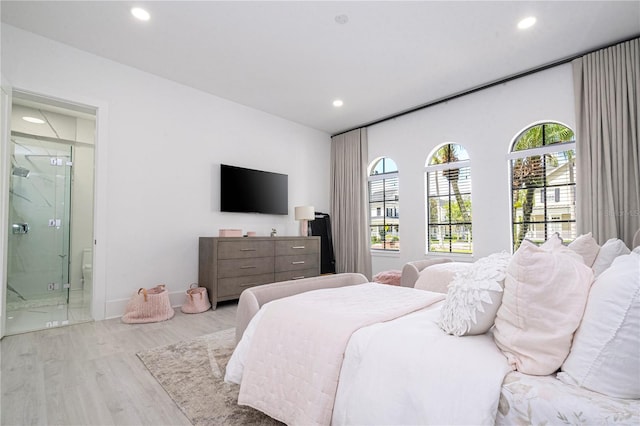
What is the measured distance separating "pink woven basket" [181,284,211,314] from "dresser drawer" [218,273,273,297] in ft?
0.60

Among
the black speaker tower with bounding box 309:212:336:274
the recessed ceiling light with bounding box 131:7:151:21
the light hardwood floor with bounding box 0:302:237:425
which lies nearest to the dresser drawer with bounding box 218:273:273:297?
the light hardwood floor with bounding box 0:302:237:425

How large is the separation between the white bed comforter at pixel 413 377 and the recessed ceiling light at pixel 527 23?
2.95 metres

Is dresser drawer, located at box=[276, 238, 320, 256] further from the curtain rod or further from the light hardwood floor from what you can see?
the curtain rod

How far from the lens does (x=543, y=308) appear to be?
3.12 feet

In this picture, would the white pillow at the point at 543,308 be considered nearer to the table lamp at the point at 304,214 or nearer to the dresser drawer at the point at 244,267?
the dresser drawer at the point at 244,267

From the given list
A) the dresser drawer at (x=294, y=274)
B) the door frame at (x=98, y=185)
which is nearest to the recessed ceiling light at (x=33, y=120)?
the door frame at (x=98, y=185)

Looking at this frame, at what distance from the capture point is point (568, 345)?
927mm

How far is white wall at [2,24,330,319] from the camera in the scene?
3168 mm

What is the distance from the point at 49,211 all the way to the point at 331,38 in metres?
4.28

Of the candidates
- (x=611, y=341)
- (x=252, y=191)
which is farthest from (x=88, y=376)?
(x=252, y=191)

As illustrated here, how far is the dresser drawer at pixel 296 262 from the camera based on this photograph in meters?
4.36

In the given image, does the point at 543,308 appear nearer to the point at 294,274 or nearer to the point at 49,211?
the point at 294,274

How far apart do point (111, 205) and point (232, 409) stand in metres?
2.78

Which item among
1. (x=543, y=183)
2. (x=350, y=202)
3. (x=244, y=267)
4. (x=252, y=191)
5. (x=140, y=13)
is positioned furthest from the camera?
(x=350, y=202)
